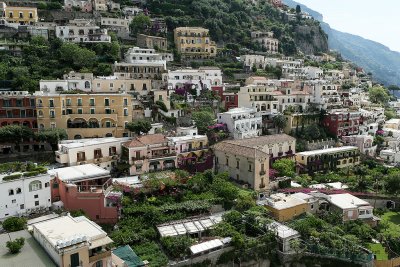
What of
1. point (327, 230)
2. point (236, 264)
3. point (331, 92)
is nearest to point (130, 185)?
point (236, 264)

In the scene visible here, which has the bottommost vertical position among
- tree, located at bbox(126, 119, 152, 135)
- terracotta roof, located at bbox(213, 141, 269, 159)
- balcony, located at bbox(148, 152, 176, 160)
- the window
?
the window

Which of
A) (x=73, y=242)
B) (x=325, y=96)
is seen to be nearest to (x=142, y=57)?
(x=325, y=96)

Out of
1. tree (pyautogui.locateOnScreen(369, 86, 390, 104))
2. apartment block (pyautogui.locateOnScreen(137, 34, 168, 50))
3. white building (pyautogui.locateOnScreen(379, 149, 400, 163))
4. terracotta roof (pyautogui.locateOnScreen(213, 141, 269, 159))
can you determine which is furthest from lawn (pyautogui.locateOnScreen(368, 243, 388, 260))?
tree (pyautogui.locateOnScreen(369, 86, 390, 104))

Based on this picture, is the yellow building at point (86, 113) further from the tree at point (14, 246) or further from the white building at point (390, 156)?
the white building at point (390, 156)

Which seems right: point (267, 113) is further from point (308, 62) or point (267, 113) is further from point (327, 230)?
point (308, 62)

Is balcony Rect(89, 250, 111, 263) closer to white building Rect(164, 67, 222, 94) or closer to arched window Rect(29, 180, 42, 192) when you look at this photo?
arched window Rect(29, 180, 42, 192)

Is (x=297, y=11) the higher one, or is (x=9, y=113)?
(x=297, y=11)

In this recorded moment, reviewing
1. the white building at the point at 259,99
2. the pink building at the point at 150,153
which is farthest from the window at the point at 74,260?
the white building at the point at 259,99

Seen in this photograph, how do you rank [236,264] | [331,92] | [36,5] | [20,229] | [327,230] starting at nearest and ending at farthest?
1. [20,229]
2. [236,264]
3. [327,230]
4. [331,92]
5. [36,5]
